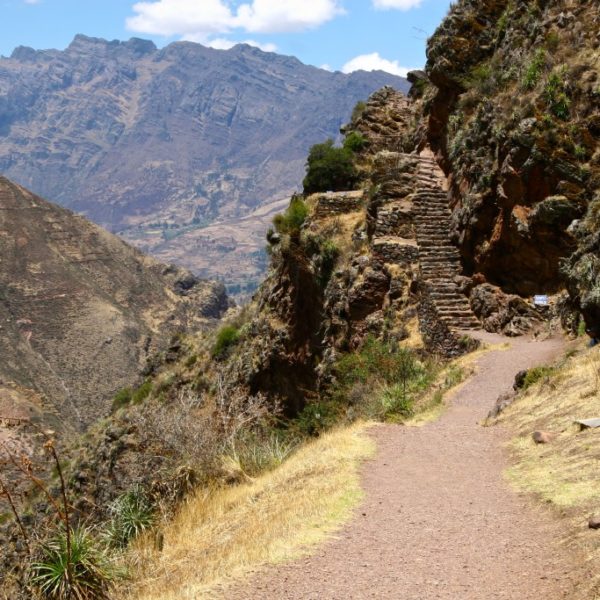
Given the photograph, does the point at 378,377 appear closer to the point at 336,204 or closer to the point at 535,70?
the point at 535,70

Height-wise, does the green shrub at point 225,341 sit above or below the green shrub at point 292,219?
below

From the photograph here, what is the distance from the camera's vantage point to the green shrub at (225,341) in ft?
119

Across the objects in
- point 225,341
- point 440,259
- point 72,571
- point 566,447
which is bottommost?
point 225,341

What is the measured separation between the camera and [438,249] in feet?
79.6

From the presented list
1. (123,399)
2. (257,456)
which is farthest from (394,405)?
(123,399)

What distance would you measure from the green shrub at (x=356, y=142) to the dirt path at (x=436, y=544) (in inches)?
1025

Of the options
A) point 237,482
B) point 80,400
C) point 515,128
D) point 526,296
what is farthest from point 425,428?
point 80,400

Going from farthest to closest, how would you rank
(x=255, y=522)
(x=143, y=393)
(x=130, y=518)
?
(x=143, y=393)
(x=130, y=518)
(x=255, y=522)

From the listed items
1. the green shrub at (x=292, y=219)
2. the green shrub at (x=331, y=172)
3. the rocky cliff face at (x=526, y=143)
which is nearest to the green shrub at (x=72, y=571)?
the rocky cliff face at (x=526, y=143)

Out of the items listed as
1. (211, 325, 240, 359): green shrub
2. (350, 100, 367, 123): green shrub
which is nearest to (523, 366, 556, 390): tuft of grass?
(211, 325, 240, 359): green shrub

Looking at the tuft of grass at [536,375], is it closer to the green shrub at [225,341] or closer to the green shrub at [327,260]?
the green shrub at [327,260]

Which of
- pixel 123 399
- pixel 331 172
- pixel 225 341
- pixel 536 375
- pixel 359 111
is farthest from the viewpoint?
pixel 123 399

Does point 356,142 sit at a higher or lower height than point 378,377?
higher

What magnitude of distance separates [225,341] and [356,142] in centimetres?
1159
